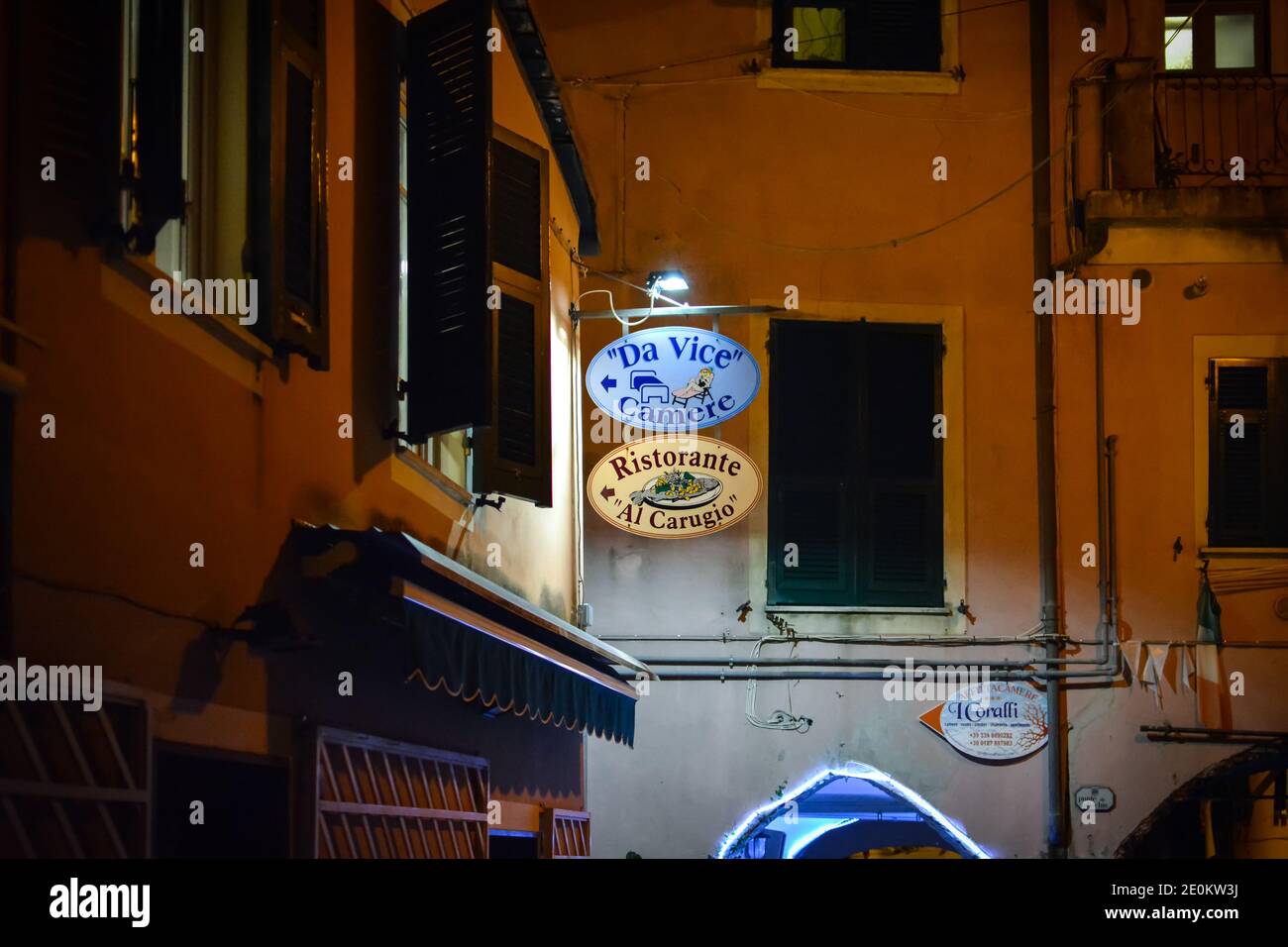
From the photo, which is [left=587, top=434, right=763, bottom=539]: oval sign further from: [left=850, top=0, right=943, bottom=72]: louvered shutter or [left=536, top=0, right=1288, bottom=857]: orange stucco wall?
[left=850, top=0, right=943, bottom=72]: louvered shutter

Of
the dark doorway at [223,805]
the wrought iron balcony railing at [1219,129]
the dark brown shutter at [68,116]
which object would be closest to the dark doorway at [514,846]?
the dark doorway at [223,805]

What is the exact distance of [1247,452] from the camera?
1329 centimetres

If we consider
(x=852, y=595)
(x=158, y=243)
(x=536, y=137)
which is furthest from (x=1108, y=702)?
(x=158, y=243)

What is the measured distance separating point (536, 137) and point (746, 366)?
2114 mm

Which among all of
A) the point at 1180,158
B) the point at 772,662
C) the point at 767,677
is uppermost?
the point at 1180,158

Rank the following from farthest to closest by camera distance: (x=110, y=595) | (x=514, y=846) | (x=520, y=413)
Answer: (x=514, y=846) < (x=520, y=413) < (x=110, y=595)

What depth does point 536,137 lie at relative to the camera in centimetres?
1136

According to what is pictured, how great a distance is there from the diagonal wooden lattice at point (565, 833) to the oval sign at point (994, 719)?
293 cm

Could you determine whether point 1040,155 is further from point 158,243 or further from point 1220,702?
point 158,243

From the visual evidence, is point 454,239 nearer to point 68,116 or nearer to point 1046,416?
point 68,116

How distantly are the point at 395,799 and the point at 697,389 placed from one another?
14.8 ft

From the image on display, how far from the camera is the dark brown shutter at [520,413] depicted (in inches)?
332

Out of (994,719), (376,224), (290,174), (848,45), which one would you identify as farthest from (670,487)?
(290,174)
